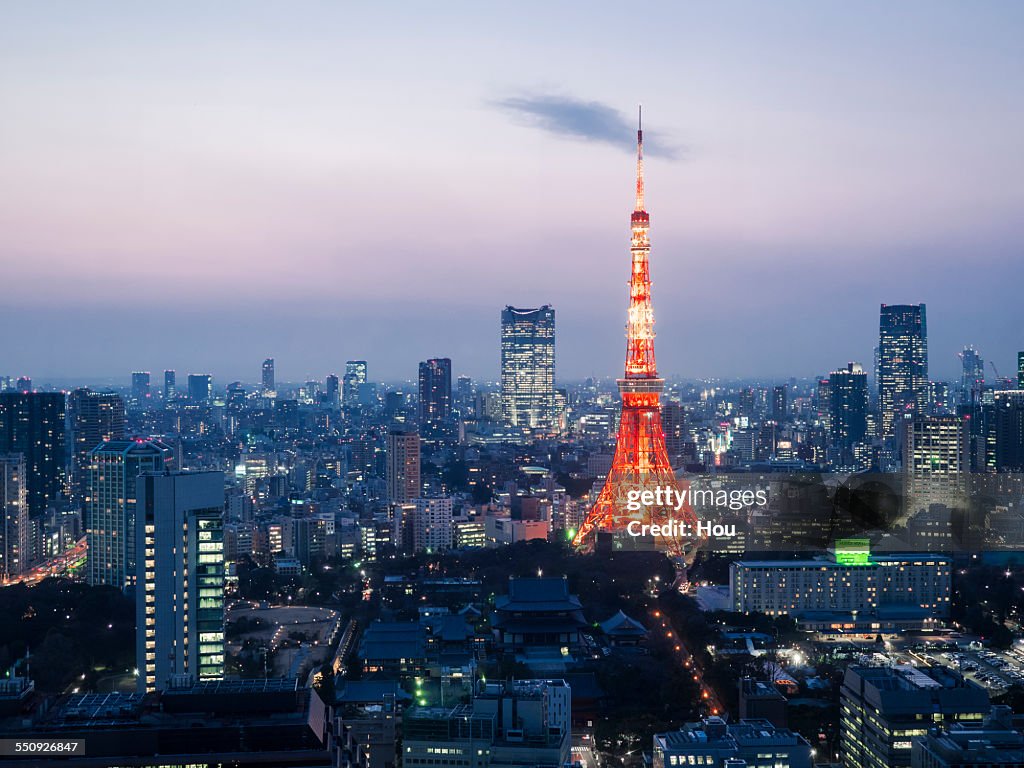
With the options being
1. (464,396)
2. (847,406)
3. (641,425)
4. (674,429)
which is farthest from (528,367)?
(641,425)

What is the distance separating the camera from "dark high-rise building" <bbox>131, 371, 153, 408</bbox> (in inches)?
1837

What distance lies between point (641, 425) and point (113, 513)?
6.89 meters

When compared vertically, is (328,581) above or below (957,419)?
below

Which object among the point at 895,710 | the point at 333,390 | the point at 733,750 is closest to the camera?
the point at 733,750

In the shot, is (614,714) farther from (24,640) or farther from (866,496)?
(866,496)

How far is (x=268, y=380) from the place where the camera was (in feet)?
176

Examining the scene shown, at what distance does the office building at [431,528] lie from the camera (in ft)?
70.3

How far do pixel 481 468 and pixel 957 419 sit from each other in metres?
12.3

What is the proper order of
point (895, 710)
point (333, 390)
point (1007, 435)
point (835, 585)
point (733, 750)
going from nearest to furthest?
point (733, 750) < point (895, 710) < point (835, 585) < point (1007, 435) < point (333, 390)

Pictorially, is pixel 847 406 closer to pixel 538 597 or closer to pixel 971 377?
pixel 971 377

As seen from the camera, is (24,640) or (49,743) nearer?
(49,743)

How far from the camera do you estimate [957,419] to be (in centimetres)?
2295

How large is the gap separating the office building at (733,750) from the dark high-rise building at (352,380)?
43.7 meters

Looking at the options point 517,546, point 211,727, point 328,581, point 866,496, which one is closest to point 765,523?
point 866,496
